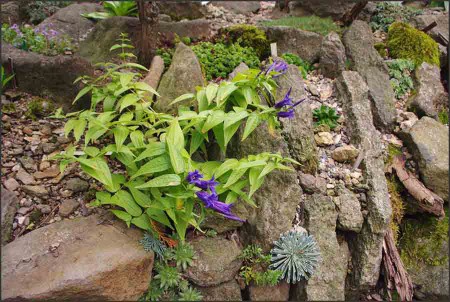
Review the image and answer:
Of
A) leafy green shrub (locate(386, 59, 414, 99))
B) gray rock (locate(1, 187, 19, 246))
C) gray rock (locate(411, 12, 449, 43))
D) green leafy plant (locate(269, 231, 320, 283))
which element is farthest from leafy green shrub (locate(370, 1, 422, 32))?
gray rock (locate(1, 187, 19, 246))

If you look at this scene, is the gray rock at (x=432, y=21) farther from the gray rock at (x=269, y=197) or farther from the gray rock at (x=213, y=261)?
the gray rock at (x=213, y=261)

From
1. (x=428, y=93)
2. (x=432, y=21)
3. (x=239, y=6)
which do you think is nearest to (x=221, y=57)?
(x=239, y=6)

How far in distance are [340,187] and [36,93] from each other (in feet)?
12.3

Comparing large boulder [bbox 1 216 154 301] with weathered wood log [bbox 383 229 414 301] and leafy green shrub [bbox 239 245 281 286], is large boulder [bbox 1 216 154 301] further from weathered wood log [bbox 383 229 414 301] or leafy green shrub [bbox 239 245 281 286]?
weathered wood log [bbox 383 229 414 301]

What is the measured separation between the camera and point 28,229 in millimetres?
3803

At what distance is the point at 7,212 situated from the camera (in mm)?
3680

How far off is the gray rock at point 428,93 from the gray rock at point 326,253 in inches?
89.1

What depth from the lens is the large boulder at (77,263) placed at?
3.32 m

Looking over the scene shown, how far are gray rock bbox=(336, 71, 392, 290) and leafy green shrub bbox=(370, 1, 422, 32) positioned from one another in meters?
1.81

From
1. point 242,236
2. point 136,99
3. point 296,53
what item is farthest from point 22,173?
point 296,53

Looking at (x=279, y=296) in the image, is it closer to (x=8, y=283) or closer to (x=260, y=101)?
(x=260, y=101)

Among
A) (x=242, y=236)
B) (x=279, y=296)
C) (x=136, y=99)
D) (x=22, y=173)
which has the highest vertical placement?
(x=136, y=99)

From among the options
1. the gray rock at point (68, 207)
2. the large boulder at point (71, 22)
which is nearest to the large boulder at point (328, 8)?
the large boulder at point (71, 22)

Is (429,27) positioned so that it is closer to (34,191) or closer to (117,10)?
(117,10)
